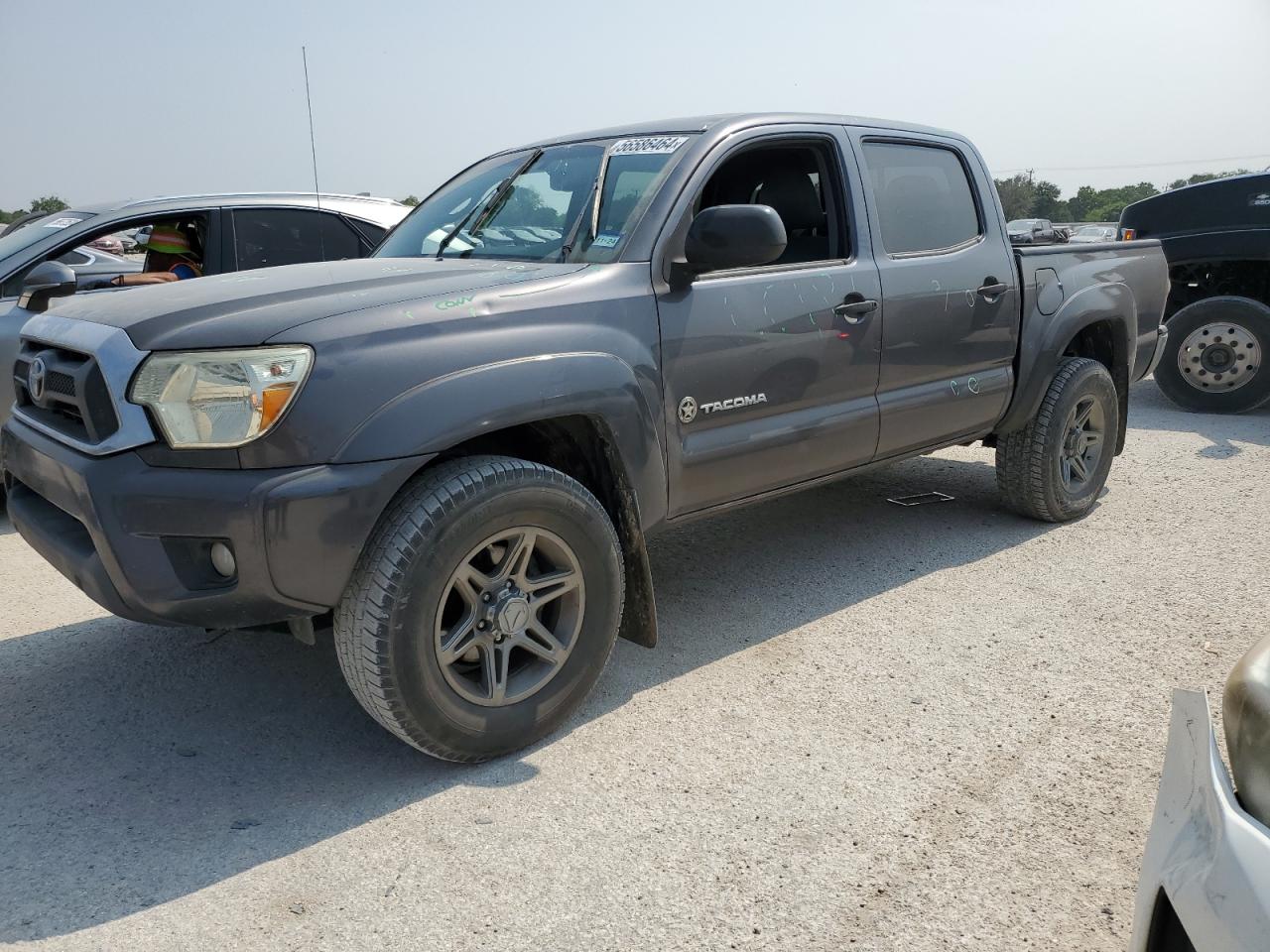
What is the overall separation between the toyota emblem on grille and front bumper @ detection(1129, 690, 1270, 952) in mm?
2945

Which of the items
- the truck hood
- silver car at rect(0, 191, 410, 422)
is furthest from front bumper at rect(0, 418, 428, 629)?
silver car at rect(0, 191, 410, 422)

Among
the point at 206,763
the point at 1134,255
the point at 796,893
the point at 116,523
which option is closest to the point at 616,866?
the point at 796,893

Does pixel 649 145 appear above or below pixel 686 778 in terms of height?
above

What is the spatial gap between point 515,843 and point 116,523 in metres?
1.27

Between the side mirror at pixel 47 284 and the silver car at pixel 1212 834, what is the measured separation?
16.3 ft

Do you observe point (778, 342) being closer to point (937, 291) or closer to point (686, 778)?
point (937, 291)

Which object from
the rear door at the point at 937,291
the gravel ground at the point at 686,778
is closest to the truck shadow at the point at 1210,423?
the gravel ground at the point at 686,778

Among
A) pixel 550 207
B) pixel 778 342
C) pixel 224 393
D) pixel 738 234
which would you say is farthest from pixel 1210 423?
pixel 224 393

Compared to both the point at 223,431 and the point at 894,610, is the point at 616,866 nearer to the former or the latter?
the point at 223,431

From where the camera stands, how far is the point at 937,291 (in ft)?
13.8

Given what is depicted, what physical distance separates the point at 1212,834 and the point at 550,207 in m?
2.87

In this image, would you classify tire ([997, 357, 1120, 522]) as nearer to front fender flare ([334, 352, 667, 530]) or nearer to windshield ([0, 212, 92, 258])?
front fender flare ([334, 352, 667, 530])

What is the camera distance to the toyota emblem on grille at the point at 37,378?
9.78 feet

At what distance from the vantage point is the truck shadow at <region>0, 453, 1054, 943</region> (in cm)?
254
